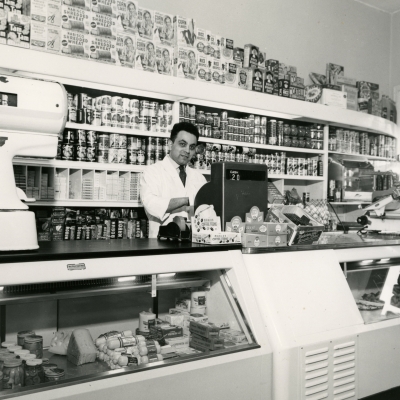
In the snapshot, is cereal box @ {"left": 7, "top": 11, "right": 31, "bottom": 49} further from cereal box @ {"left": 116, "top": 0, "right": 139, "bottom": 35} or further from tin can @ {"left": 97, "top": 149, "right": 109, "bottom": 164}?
tin can @ {"left": 97, "top": 149, "right": 109, "bottom": 164}

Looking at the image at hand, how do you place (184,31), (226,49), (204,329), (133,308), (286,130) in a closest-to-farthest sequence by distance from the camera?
(204,329) < (133,308) < (184,31) < (226,49) < (286,130)

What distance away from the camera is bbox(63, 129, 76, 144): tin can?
3.70 metres

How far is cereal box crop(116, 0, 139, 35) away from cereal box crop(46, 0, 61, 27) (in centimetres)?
48

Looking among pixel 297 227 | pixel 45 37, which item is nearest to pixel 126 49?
pixel 45 37

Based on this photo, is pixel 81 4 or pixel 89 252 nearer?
pixel 89 252

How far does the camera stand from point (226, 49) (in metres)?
4.55

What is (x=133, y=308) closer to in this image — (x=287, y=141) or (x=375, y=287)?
(x=375, y=287)

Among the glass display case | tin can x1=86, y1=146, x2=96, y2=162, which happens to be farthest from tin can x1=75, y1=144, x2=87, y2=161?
the glass display case

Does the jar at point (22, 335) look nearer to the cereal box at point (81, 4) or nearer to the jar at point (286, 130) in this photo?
the cereal box at point (81, 4)

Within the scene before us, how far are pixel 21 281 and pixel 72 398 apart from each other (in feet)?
1.40

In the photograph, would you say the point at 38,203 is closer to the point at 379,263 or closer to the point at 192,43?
the point at 192,43

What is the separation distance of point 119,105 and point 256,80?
5.16 ft

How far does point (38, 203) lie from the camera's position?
352 centimetres

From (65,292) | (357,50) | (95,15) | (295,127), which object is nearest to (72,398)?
(65,292)
